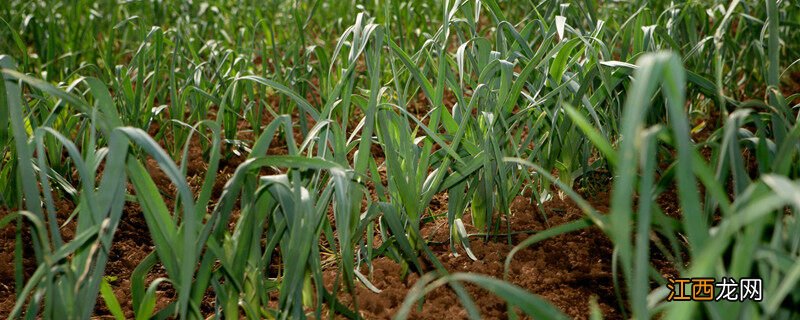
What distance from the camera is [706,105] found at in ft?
7.92

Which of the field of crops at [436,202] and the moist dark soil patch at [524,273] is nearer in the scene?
the field of crops at [436,202]

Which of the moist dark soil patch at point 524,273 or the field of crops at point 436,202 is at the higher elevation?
the field of crops at point 436,202

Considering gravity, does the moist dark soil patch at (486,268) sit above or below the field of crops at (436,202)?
below

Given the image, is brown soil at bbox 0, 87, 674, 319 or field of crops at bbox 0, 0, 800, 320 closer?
field of crops at bbox 0, 0, 800, 320

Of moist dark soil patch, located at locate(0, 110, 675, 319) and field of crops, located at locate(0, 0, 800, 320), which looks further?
moist dark soil patch, located at locate(0, 110, 675, 319)

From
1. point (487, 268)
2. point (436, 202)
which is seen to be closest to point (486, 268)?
point (487, 268)

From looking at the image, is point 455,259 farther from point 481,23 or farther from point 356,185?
point 481,23

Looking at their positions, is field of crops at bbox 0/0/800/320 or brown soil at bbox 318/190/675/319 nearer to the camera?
field of crops at bbox 0/0/800/320

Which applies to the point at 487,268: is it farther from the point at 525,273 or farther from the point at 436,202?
the point at 436,202

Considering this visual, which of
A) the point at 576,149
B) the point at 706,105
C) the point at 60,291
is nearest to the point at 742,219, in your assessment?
the point at 60,291

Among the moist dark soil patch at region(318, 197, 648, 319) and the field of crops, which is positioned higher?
the field of crops

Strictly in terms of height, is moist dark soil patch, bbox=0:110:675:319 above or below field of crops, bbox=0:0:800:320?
below

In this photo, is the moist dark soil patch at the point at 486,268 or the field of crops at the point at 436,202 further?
the moist dark soil patch at the point at 486,268

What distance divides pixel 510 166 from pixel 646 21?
0.76 m
